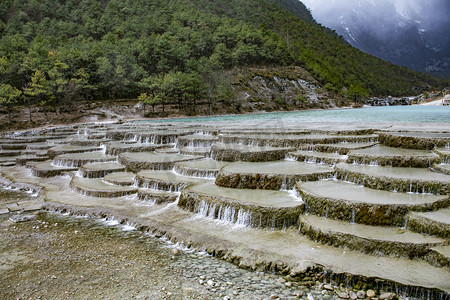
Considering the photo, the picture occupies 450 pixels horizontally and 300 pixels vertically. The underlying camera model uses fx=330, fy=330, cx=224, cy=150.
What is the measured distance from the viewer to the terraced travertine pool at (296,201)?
251 inches

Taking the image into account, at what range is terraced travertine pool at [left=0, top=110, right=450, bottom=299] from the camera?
6.38m

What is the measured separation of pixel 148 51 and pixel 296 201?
66.5 metres

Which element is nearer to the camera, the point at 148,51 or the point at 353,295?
the point at 353,295

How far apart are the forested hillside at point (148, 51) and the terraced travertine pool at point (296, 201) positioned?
36.7m

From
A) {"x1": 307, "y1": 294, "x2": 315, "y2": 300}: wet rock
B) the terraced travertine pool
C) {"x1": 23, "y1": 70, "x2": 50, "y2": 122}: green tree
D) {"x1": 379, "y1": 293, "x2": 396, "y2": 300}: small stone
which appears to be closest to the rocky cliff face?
{"x1": 23, "y1": 70, "x2": 50, "y2": 122}: green tree

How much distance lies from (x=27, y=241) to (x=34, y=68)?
168ft

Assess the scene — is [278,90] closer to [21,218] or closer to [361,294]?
[21,218]

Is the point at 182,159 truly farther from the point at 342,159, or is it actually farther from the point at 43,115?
the point at 43,115

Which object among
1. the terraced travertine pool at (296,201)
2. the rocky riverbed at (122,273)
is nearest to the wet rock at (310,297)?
the rocky riverbed at (122,273)

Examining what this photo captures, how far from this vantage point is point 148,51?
69.1 metres

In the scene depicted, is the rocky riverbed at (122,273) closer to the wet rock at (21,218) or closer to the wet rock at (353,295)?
the wet rock at (353,295)

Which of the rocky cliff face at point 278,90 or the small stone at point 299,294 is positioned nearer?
the small stone at point 299,294

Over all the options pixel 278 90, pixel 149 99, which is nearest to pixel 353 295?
pixel 149 99

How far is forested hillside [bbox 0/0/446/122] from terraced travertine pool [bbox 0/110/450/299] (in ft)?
120
